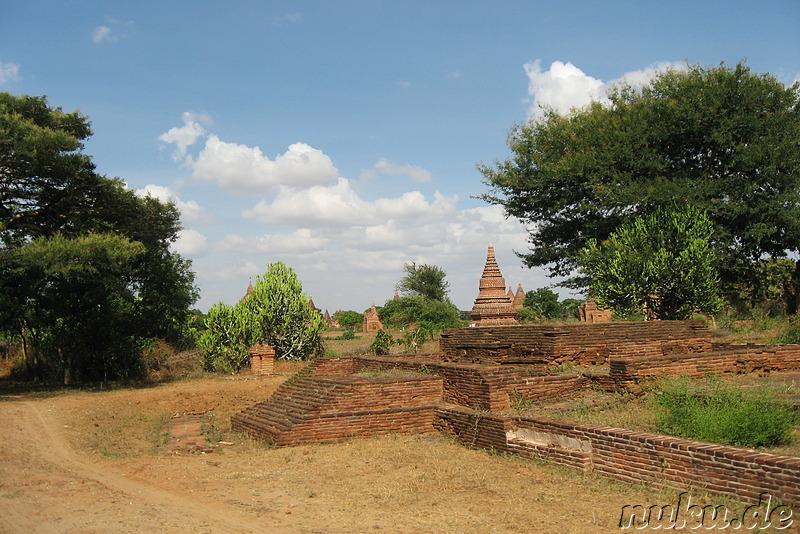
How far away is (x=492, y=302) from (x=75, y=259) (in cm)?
1251

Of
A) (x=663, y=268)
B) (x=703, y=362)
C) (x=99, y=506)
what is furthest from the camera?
(x=663, y=268)

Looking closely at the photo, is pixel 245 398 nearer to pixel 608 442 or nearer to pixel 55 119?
pixel 55 119

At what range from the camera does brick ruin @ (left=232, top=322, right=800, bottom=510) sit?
585 cm

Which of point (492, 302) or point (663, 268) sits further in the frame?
point (492, 302)

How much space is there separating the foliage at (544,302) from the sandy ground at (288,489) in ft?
137

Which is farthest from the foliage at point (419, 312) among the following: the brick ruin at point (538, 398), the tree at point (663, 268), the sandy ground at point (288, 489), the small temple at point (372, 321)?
the sandy ground at point (288, 489)

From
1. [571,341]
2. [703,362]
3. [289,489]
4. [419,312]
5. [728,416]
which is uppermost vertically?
[419,312]

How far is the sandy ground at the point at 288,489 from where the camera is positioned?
A: 18.2 feet

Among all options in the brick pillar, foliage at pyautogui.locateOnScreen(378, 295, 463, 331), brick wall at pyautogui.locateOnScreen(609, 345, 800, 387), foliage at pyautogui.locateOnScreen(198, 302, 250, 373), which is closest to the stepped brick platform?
brick wall at pyautogui.locateOnScreen(609, 345, 800, 387)

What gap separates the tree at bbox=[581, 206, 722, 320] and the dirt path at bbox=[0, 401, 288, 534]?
14.4 metres

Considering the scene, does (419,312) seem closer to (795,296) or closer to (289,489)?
(795,296)

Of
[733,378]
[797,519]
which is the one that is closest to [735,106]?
[733,378]

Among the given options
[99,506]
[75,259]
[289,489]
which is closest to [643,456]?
[289,489]

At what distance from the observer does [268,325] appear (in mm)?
20578
